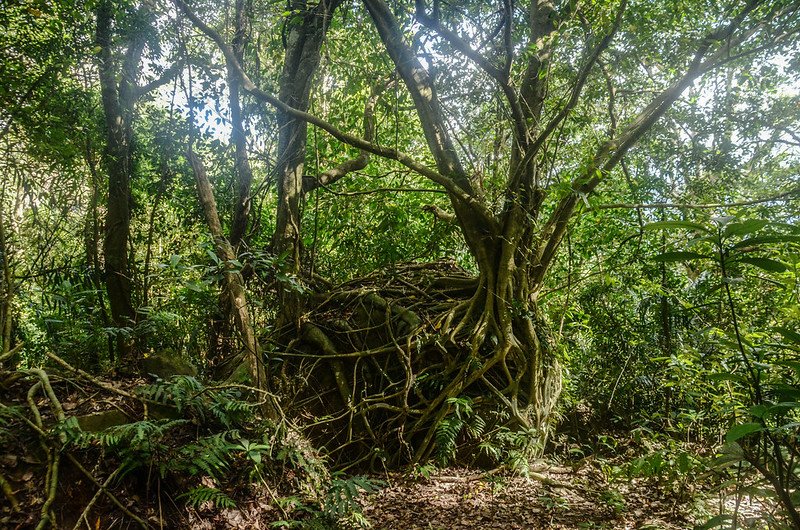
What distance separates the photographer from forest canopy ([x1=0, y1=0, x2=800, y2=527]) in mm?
4586

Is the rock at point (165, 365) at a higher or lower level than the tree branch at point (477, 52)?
lower

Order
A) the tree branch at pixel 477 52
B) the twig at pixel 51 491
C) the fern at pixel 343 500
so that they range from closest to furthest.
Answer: the twig at pixel 51 491, the fern at pixel 343 500, the tree branch at pixel 477 52

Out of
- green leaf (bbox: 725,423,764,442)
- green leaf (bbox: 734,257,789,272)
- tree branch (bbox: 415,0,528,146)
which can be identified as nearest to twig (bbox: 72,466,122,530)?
green leaf (bbox: 725,423,764,442)

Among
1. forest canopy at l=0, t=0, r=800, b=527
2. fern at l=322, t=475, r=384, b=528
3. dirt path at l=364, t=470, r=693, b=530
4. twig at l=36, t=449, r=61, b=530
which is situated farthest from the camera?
forest canopy at l=0, t=0, r=800, b=527

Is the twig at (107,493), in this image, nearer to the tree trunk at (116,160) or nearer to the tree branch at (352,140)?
the tree trunk at (116,160)

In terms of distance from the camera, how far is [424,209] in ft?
21.2

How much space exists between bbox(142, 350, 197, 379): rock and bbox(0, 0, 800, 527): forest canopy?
Answer: 0.03 metres

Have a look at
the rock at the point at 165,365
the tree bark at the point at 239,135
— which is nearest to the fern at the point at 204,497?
the rock at the point at 165,365

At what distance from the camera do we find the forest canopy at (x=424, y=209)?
15.0 ft

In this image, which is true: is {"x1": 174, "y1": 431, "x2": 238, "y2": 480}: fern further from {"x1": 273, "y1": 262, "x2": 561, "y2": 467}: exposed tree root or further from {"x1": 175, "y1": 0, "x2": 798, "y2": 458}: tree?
{"x1": 175, "y1": 0, "x2": 798, "y2": 458}: tree

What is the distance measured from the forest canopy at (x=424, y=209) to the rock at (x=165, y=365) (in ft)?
0.09

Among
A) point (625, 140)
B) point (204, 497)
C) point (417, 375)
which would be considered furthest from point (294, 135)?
point (204, 497)

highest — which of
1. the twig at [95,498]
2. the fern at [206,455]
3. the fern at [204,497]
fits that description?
the fern at [206,455]

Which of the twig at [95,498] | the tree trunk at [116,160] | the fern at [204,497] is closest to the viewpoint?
the twig at [95,498]
